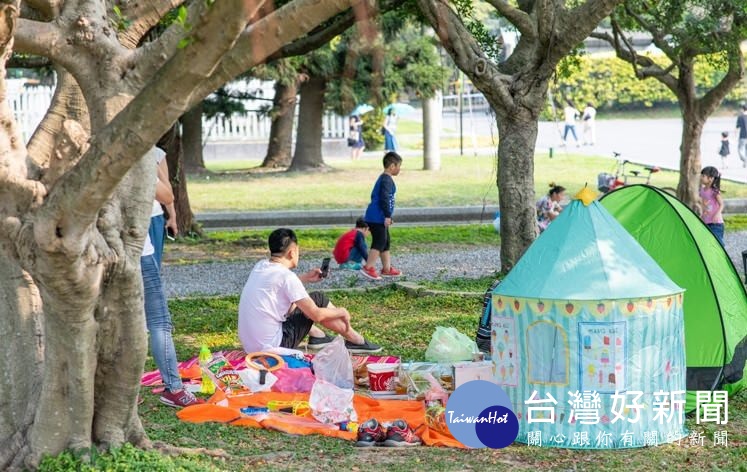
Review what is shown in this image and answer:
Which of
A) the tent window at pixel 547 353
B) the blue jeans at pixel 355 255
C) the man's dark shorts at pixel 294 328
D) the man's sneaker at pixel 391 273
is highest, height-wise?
the tent window at pixel 547 353

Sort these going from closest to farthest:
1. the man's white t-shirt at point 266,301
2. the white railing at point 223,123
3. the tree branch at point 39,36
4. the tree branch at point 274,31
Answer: the tree branch at point 274,31
the tree branch at point 39,36
the man's white t-shirt at point 266,301
the white railing at point 223,123

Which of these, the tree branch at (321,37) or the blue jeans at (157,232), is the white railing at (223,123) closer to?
the tree branch at (321,37)

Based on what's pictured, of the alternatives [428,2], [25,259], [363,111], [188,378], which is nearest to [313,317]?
[188,378]

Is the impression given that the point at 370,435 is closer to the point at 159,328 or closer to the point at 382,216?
the point at 159,328

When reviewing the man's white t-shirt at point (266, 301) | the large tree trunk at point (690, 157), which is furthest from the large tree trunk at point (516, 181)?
the large tree trunk at point (690, 157)

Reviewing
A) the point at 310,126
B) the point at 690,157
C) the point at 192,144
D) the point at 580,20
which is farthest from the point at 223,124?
the point at 580,20

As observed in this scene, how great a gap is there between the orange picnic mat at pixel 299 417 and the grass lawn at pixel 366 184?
11512 millimetres

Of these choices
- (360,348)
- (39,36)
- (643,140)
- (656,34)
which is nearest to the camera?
(39,36)

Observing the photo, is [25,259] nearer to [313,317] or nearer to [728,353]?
[313,317]

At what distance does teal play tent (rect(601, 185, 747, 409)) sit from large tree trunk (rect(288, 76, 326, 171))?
772 inches

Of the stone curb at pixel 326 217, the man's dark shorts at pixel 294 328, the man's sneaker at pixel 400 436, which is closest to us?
the man's sneaker at pixel 400 436

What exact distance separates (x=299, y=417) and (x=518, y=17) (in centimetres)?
598

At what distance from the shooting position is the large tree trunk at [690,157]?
57.0 feet

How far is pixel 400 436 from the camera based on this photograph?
6348 mm
